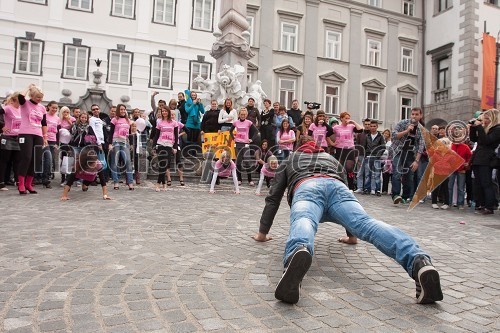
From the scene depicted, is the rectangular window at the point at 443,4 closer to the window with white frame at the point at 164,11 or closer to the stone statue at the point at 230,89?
the window with white frame at the point at 164,11

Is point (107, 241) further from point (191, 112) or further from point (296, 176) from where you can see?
point (191, 112)

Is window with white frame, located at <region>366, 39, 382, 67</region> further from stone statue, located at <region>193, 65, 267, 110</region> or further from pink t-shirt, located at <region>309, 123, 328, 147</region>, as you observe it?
pink t-shirt, located at <region>309, 123, 328, 147</region>

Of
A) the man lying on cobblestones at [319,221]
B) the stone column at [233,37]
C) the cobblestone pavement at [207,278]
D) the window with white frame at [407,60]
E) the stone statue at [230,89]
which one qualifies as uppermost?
the window with white frame at [407,60]

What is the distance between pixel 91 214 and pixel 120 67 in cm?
2082

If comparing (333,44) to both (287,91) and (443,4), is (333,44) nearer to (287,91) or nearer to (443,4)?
(287,91)

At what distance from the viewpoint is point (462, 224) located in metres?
6.70

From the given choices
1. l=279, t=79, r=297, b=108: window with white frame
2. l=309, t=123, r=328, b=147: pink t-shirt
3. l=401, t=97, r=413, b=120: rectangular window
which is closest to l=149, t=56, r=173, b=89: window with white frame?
l=279, t=79, r=297, b=108: window with white frame

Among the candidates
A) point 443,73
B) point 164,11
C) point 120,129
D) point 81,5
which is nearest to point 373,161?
point 120,129

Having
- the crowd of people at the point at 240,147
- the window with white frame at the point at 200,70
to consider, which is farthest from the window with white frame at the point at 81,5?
the crowd of people at the point at 240,147

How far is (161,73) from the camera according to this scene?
2578 cm

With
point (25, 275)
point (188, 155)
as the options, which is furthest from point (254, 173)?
point (25, 275)

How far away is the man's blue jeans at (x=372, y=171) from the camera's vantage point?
11125 millimetres

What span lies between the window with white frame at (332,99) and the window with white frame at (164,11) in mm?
11793

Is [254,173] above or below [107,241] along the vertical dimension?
above
